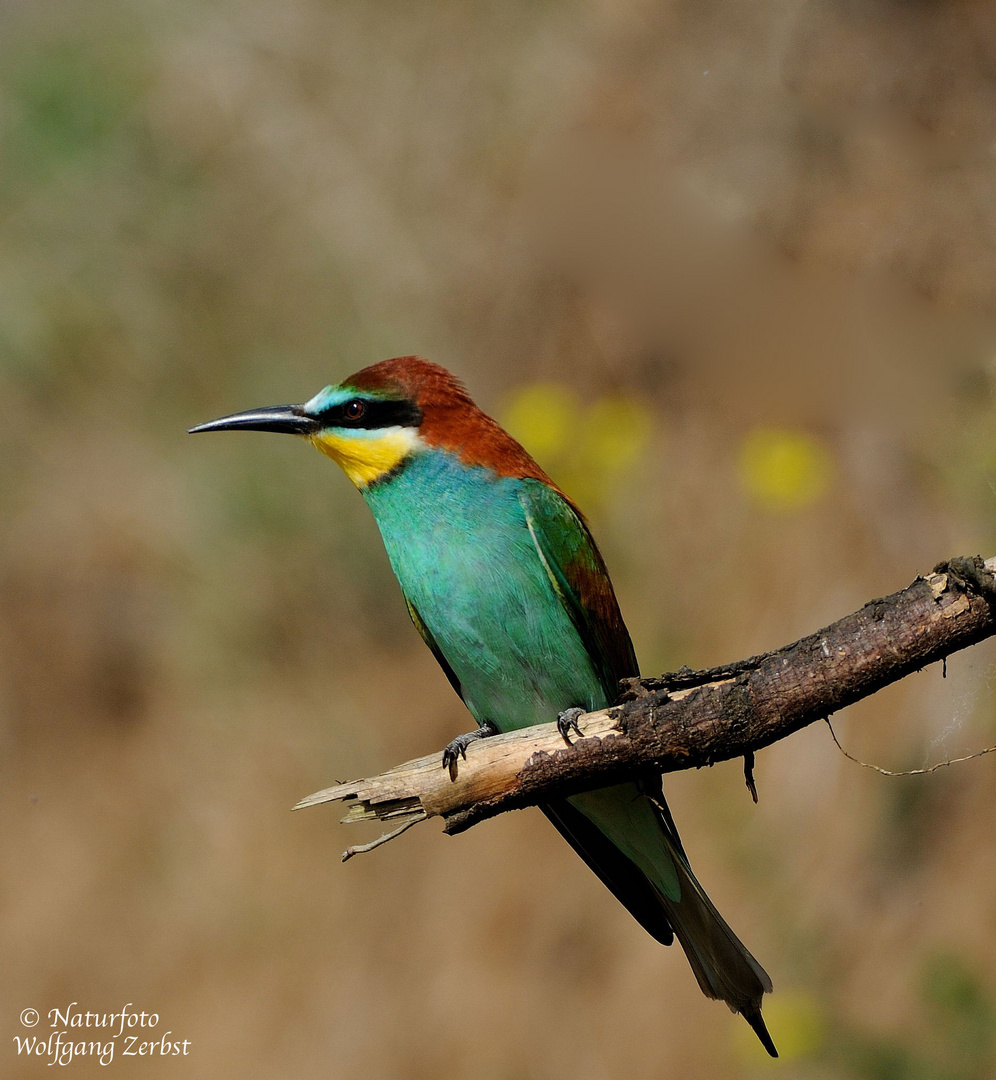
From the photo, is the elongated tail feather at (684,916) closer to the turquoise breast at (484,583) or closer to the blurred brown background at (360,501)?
the turquoise breast at (484,583)

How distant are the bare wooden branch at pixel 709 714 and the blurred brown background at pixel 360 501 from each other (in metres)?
1.41

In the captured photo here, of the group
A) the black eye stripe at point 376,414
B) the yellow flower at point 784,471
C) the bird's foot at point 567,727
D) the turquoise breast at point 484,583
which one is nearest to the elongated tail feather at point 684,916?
the turquoise breast at point 484,583

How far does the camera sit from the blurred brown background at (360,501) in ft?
11.9

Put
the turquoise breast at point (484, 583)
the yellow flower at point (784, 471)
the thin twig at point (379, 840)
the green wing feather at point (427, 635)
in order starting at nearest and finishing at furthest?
the thin twig at point (379, 840), the turquoise breast at point (484, 583), the green wing feather at point (427, 635), the yellow flower at point (784, 471)

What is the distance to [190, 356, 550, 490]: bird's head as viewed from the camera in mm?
2305

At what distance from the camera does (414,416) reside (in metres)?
2.32

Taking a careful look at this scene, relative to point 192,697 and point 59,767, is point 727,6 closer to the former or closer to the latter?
point 192,697

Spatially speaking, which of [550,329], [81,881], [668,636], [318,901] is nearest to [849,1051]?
[668,636]

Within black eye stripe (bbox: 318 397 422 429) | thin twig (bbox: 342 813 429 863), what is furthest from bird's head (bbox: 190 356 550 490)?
thin twig (bbox: 342 813 429 863)

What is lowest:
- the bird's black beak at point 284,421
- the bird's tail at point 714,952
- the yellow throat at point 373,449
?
the bird's tail at point 714,952

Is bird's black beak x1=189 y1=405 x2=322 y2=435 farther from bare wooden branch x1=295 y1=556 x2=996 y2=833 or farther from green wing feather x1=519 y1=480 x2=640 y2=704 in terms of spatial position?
bare wooden branch x1=295 y1=556 x2=996 y2=833

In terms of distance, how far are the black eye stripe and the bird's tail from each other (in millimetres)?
978

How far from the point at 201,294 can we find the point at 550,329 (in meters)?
1.53

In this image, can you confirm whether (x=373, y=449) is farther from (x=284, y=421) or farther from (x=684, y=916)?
(x=684, y=916)
